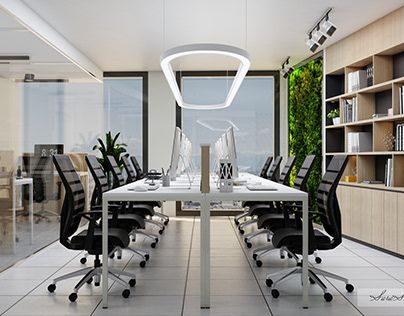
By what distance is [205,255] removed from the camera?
3584 millimetres

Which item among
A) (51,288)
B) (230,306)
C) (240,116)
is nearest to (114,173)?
(51,288)

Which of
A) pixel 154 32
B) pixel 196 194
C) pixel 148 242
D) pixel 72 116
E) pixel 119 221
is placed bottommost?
pixel 148 242

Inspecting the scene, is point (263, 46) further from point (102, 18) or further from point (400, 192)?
point (400, 192)

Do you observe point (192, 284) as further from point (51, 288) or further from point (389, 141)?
point (389, 141)

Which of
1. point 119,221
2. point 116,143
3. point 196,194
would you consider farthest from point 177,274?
point 116,143

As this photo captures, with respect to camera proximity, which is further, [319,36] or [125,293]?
[319,36]

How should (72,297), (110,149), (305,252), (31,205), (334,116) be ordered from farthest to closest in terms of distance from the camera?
(110,149), (334,116), (31,205), (72,297), (305,252)

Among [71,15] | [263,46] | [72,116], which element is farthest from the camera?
[263,46]

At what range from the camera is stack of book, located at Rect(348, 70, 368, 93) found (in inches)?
259

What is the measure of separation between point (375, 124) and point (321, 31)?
138 cm

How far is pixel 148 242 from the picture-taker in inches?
251

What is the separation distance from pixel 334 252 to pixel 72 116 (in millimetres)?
4041

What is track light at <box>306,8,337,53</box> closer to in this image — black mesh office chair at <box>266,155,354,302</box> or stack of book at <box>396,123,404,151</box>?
stack of book at <box>396,123,404,151</box>

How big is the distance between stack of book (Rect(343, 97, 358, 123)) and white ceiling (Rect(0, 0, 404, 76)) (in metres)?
0.94
